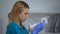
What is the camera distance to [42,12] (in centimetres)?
178

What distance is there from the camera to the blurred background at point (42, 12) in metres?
1.77

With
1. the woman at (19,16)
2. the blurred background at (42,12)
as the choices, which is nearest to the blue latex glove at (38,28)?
the blurred background at (42,12)

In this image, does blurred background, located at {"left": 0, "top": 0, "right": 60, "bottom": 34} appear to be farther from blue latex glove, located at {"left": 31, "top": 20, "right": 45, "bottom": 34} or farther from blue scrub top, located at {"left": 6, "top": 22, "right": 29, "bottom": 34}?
blue scrub top, located at {"left": 6, "top": 22, "right": 29, "bottom": 34}

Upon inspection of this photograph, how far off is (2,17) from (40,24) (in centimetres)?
57

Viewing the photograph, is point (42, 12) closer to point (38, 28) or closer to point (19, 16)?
point (38, 28)

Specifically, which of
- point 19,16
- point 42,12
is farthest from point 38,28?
point 19,16

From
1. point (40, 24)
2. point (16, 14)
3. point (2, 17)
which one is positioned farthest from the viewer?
point (2, 17)

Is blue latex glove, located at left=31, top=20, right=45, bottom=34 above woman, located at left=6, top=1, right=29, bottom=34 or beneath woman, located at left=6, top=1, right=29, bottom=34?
beneath

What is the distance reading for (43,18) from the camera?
1755mm

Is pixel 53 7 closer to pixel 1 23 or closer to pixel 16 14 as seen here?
pixel 1 23

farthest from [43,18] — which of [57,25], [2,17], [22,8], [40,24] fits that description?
[22,8]

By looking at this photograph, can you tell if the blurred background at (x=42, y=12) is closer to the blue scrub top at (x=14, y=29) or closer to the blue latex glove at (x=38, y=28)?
the blue latex glove at (x=38, y=28)

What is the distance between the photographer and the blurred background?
177 cm

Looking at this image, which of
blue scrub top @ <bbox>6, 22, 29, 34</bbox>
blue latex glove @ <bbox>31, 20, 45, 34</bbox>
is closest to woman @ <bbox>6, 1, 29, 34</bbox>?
blue scrub top @ <bbox>6, 22, 29, 34</bbox>
